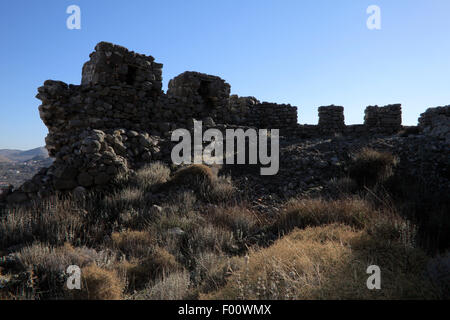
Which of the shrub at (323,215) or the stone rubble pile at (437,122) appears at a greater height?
the stone rubble pile at (437,122)

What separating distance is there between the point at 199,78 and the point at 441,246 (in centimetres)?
1010

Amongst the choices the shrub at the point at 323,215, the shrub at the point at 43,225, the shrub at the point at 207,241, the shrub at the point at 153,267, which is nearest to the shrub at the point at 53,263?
the shrub at the point at 153,267

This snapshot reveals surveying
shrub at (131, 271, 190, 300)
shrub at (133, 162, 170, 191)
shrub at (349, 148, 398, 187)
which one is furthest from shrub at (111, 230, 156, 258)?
shrub at (349, 148, 398, 187)

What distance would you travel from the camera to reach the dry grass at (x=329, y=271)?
262cm

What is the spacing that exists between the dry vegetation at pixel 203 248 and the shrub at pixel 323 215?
20 millimetres

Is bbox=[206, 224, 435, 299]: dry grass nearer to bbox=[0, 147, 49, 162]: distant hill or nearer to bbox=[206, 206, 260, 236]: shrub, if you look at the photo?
bbox=[206, 206, 260, 236]: shrub

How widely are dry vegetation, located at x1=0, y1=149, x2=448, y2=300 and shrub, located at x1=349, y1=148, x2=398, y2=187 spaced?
0.33 metres

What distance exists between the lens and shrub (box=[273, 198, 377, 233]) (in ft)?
15.4

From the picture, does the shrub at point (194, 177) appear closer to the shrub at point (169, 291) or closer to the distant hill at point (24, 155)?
the shrub at point (169, 291)

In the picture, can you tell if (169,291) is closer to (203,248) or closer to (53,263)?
(203,248)

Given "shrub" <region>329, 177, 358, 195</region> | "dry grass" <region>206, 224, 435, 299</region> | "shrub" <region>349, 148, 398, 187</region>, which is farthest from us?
"shrub" <region>349, 148, 398, 187</region>

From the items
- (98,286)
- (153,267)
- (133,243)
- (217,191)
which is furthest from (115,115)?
(98,286)

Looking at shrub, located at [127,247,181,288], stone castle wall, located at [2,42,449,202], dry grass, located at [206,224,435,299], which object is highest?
stone castle wall, located at [2,42,449,202]

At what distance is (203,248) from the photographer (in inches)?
166
